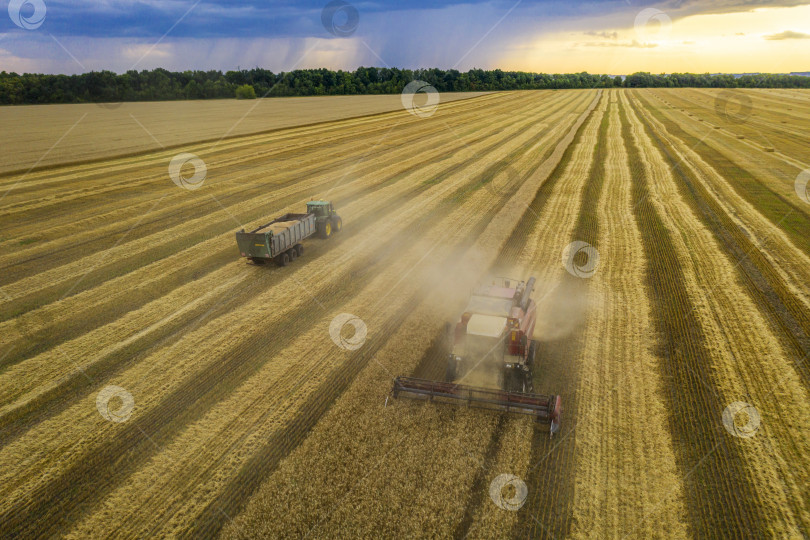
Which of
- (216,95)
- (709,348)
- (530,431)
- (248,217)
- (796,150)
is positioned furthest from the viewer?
(216,95)

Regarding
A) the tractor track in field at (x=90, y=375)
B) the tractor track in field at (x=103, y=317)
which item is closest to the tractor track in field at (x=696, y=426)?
the tractor track in field at (x=90, y=375)

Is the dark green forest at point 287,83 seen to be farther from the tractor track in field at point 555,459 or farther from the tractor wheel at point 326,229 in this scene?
the tractor track in field at point 555,459

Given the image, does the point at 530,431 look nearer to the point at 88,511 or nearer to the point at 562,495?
the point at 562,495

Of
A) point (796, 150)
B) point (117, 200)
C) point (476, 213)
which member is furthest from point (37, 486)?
point (796, 150)

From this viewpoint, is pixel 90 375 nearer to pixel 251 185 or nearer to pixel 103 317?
pixel 103 317

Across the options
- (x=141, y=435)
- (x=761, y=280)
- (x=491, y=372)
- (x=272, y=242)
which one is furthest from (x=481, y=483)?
(x=761, y=280)

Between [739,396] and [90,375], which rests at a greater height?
[739,396]
